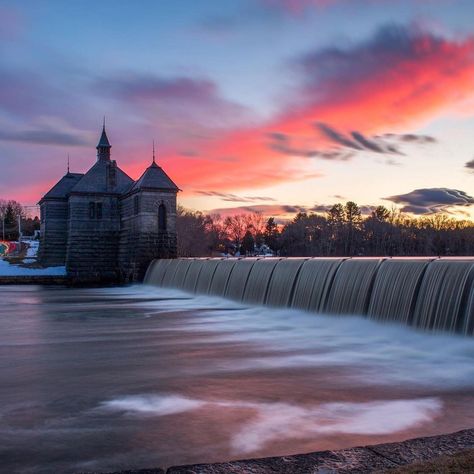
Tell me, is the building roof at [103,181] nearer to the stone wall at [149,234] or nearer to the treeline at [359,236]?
the stone wall at [149,234]

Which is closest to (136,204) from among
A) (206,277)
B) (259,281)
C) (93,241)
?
(93,241)

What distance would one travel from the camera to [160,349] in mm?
14477

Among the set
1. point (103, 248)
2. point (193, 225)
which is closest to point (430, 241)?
point (193, 225)

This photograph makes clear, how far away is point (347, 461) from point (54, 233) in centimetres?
5608

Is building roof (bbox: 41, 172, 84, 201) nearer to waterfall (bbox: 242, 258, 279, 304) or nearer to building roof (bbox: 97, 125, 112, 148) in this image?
building roof (bbox: 97, 125, 112, 148)

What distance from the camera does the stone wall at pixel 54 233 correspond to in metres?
57.9

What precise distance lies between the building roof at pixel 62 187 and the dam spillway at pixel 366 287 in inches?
1276

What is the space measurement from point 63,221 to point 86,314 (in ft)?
121

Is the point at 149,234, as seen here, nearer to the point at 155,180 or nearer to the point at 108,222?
the point at 155,180

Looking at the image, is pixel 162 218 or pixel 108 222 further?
pixel 108 222

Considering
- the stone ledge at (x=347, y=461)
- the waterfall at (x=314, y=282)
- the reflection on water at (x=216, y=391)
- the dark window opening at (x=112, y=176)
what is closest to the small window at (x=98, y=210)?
the dark window opening at (x=112, y=176)

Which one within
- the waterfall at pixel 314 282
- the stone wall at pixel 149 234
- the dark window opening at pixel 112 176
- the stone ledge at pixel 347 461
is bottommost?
the stone ledge at pixel 347 461

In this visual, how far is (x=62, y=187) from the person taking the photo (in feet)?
194

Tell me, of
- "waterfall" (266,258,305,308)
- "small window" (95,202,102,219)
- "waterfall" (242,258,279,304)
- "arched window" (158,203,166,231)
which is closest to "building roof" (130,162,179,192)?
"arched window" (158,203,166,231)
